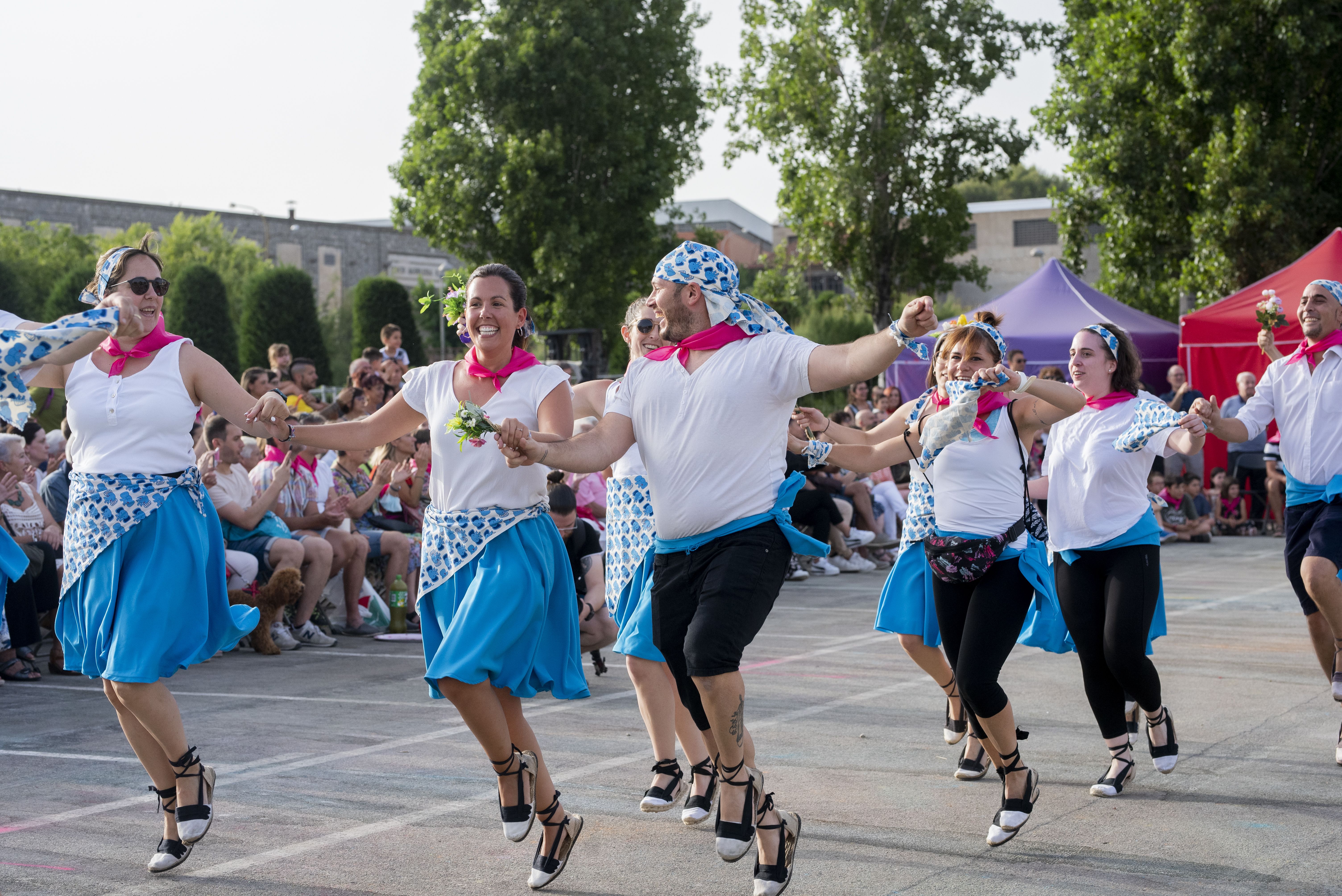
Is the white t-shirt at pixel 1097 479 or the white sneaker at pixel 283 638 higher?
the white t-shirt at pixel 1097 479

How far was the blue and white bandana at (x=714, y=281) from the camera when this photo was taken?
4512 mm

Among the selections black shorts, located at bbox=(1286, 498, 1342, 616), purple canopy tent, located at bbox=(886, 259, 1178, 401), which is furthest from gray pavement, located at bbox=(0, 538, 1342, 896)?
purple canopy tent, located at bbox=(886, 259, 1178, 401)

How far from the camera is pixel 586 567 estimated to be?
911 cm


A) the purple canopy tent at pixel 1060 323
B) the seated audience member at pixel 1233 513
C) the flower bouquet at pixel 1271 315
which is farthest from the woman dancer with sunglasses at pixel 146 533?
the seated audience member at pixel 1233 513

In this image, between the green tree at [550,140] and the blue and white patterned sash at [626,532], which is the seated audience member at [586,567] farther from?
the green tree at [550,140]

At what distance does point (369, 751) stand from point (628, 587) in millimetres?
1670

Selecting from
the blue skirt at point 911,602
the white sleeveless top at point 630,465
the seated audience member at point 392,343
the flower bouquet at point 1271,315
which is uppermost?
the seated audience member at point 392,343

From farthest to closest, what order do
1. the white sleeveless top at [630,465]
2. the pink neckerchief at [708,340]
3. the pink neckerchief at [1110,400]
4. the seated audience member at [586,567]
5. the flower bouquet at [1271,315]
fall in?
the seated audience member at [586,567], the flower bouquet at [1271,315], the pink neckerchief at [1110,400], the white sleeveless top at [630,465], the pink neckerchief at [708,340]

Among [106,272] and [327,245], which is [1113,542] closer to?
[106,272]

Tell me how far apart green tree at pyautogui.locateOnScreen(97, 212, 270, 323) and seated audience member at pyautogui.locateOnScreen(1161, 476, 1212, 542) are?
38.8 m

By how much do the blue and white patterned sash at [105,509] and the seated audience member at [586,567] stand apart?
12.6ft

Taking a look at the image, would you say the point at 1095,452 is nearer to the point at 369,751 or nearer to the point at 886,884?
the point at 886,884

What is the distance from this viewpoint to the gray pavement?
178 inches

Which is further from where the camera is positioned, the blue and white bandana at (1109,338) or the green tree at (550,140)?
the green tree at (550,140)
